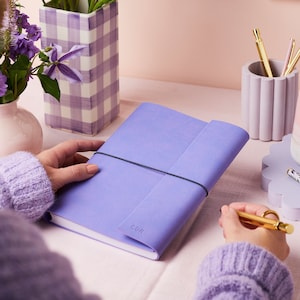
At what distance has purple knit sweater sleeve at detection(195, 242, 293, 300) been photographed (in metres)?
0.72

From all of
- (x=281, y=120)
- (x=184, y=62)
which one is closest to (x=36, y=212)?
(x=281, y=120)

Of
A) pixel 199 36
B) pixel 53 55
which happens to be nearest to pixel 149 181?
pixel 53 55

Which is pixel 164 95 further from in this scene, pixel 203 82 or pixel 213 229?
pixel 213 229

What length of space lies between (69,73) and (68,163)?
0.40ft

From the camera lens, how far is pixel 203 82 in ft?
4.23

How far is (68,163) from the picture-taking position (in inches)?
39.0

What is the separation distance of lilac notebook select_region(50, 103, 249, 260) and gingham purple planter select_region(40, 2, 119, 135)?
88mm

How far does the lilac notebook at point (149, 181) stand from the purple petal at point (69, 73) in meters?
0.09

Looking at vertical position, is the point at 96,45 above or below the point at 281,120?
above

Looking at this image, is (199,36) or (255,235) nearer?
(255,235)

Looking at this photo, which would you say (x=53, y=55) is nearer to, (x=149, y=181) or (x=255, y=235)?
(x=149, y=181)

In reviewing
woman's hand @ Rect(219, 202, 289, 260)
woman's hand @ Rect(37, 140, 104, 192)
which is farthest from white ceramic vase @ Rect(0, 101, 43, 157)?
woman's hand @ Rect(219, 202, 289, 260)

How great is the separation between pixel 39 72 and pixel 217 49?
385 mm

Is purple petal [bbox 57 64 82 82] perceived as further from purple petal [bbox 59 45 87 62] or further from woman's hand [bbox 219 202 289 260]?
woman's hand [bbox 219 202 289 260]
